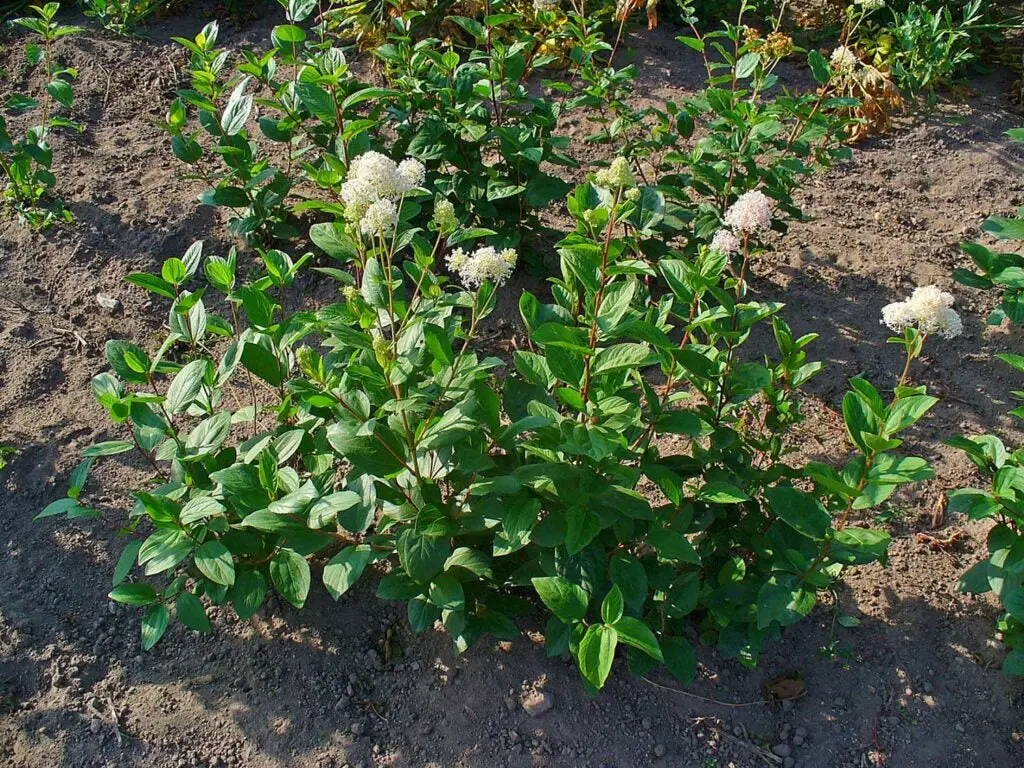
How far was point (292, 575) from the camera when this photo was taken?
2215 mm

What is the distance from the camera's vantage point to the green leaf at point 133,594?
2297 millimetres

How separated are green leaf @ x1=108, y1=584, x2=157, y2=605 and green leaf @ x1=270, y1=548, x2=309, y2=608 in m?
0.36

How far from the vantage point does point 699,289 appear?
2207mm

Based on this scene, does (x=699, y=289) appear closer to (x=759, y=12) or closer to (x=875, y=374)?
(x=875, y=374)

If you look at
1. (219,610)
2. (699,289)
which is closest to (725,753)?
(699,289)

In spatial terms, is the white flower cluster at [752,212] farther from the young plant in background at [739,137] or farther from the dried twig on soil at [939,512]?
the dried twig on soil at [939,512]

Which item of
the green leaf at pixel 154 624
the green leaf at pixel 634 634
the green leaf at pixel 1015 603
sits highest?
the green leaf at pixel 634 634

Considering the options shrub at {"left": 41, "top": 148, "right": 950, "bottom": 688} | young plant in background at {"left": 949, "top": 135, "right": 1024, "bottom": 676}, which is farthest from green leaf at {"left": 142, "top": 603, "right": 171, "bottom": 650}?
young plant in background at {"left": 949, "top": 135, "right": 1024, "bottom": 676}

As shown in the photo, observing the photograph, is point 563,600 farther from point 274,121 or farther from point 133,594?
point 274,121

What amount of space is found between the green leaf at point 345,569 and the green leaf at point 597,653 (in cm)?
57

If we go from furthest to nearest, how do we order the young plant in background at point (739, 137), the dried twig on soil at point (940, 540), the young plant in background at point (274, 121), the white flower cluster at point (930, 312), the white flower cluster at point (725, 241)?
1. the young plant in background at point (739, 137)
2. the young plant in background at point (274, 121)
3. the dried twig on soil at point (940, 540)
4. the white flower cluster at point (725, 241)
5. the white flower cluster at point (930, 312)

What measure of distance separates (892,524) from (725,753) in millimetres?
1005

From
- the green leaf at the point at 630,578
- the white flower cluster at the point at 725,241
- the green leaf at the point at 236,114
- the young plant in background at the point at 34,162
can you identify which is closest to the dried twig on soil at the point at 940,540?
the green leaf at the point at 630,578

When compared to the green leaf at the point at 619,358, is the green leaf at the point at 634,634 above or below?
below
